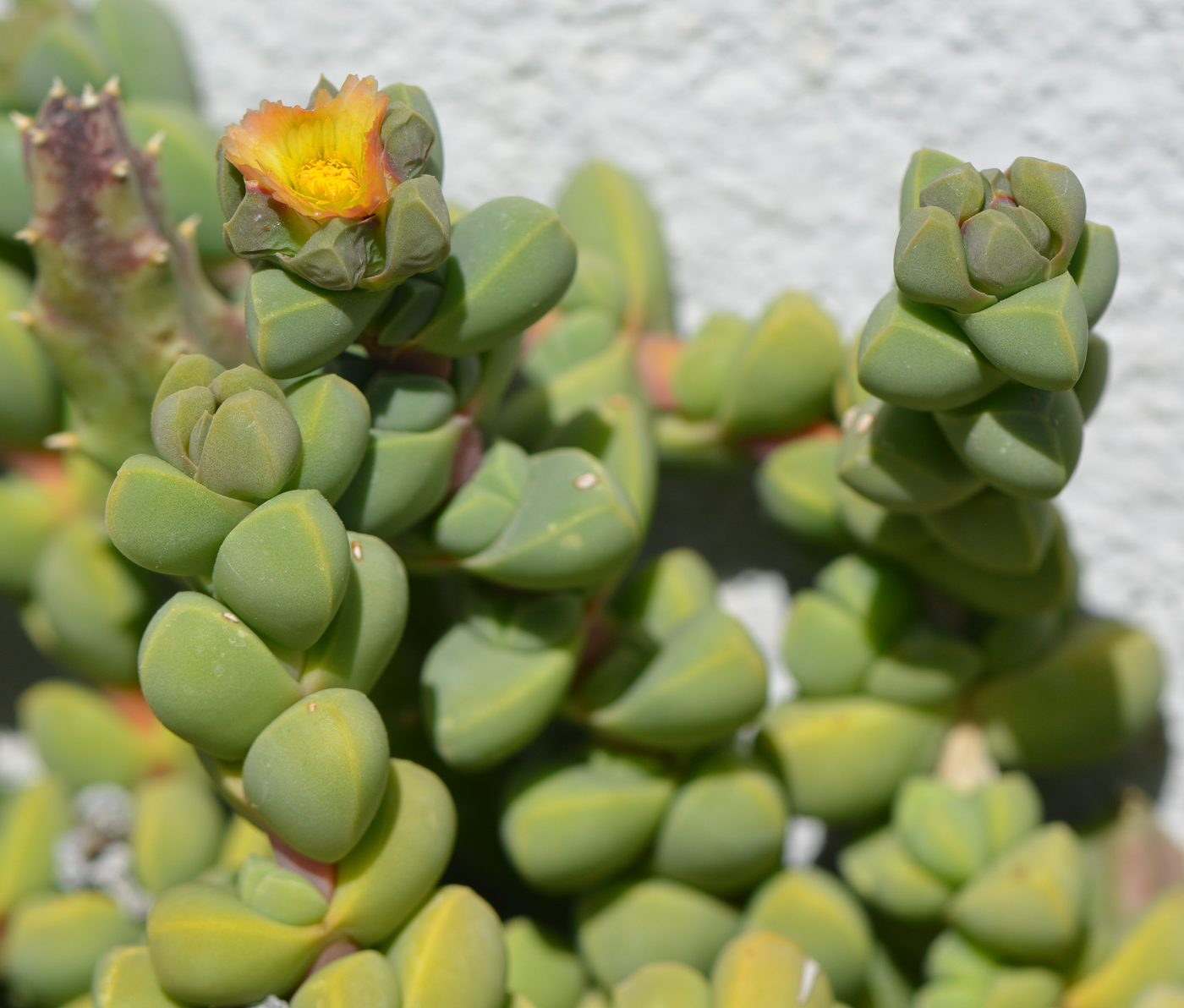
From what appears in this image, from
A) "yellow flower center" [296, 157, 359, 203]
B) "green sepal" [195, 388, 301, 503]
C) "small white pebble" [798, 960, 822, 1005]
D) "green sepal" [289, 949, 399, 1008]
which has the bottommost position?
"small white pebble" [798, 960, 822, 1005]

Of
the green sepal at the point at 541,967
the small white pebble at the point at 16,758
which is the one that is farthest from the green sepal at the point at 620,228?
the small white pebble at the point at 16,758

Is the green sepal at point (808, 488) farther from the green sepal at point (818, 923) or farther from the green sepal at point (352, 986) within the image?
the green sepal at point (352, 986)

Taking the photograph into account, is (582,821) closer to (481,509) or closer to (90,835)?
(481,509)

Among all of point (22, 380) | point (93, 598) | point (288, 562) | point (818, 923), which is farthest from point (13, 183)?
point (818, 923)

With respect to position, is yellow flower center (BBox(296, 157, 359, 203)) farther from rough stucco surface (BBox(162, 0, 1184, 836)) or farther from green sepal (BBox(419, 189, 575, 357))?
rough stucco surface (BBox(162, 0, 1184, 836))

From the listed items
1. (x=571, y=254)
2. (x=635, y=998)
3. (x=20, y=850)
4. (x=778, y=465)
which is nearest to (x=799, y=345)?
(x=778, y=465)

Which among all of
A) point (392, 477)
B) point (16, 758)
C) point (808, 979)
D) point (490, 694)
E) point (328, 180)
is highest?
point (328, 180)

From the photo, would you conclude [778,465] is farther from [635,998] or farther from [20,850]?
[20,850]

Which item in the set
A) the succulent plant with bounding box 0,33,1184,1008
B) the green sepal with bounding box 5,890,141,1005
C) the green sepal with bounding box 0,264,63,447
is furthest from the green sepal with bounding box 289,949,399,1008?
the green sepal with bounding box 0,264,63,447
